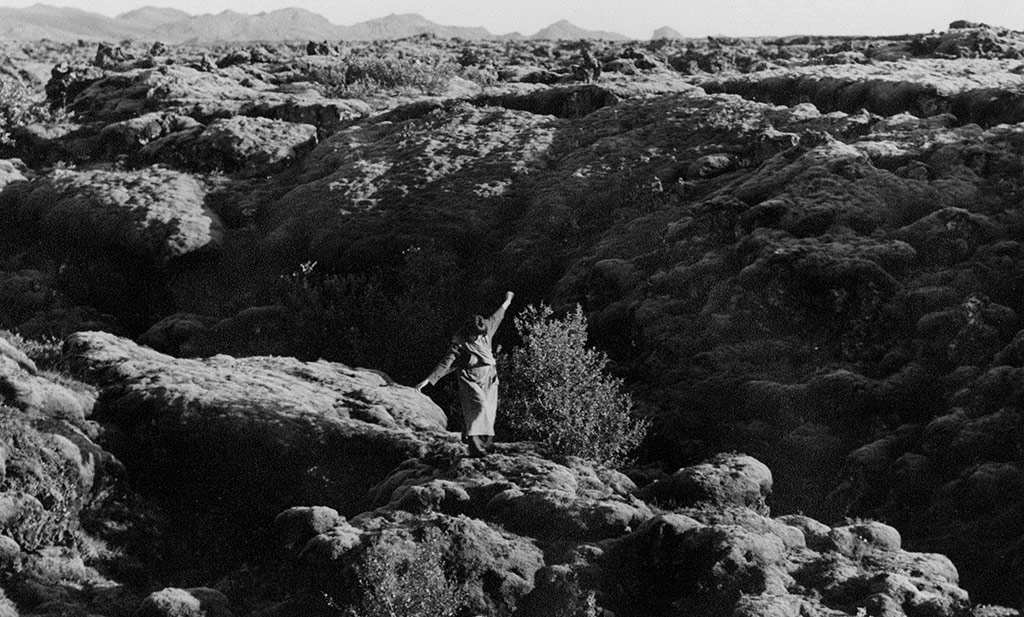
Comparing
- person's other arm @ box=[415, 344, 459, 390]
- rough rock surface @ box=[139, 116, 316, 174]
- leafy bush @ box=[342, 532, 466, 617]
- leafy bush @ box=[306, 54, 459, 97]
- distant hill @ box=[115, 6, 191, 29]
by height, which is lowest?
distant hill @ box=[115, 6, 191, 29]

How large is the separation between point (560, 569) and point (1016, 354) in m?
7.38

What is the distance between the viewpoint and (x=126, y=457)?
12969 millimetres

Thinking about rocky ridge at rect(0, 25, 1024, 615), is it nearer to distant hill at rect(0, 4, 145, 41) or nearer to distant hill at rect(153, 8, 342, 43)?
distant hill at rect(0, 4, 145, 41)

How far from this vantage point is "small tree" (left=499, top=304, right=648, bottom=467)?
42.0 ft

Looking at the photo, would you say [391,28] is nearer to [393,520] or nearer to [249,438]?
[249,438]

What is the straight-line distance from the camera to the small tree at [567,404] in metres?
12.8

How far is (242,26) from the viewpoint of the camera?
142 m

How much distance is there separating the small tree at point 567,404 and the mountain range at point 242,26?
102m

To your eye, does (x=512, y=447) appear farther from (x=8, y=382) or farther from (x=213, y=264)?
(x=213, y=264)

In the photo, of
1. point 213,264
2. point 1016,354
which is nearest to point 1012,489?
point 1016,354

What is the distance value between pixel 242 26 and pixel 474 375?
139m

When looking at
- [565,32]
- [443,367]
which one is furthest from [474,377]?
[565,32]

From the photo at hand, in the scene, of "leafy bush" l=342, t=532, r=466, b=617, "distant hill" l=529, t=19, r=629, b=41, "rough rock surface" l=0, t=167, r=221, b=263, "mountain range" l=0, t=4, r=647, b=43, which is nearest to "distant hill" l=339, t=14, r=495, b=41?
"mountain range" l=0, t=4, r=647, b=43

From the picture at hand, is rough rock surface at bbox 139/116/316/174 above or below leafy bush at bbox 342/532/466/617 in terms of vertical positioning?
above
